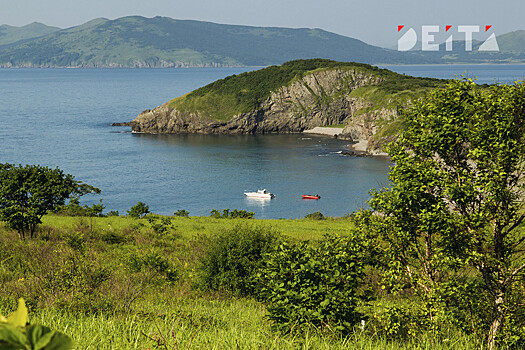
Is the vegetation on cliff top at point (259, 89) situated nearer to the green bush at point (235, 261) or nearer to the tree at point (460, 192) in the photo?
the green bush at point (235, 261)

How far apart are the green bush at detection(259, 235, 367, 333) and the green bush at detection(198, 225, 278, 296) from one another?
6747 millimetres

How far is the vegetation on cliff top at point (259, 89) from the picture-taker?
163125mm

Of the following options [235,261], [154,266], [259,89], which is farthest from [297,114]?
[235,261]

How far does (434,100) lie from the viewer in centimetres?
1313

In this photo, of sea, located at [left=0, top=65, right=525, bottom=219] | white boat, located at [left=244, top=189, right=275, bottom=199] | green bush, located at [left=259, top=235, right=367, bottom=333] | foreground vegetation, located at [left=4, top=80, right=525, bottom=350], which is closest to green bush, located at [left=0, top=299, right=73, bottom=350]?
foreground vegetation, located at [left=4, top=80, right=525, bottom=350]

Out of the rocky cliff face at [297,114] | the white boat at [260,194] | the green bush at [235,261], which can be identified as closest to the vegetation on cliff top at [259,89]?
the rocky cliff face at [297,114]

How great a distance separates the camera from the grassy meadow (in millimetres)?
7395

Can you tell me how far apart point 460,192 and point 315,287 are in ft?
13.5

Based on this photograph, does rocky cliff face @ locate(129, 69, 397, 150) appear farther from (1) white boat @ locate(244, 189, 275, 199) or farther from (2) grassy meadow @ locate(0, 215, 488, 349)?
(2) grassy meadow @ locate(0, 215, 488, 349)

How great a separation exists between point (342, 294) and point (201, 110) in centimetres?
16283

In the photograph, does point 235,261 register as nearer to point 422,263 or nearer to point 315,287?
point 422,263

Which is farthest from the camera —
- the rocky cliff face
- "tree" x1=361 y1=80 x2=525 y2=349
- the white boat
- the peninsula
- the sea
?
the rocky cliff face

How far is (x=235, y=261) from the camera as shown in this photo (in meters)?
19.9

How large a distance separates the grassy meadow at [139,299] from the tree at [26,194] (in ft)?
4.42
